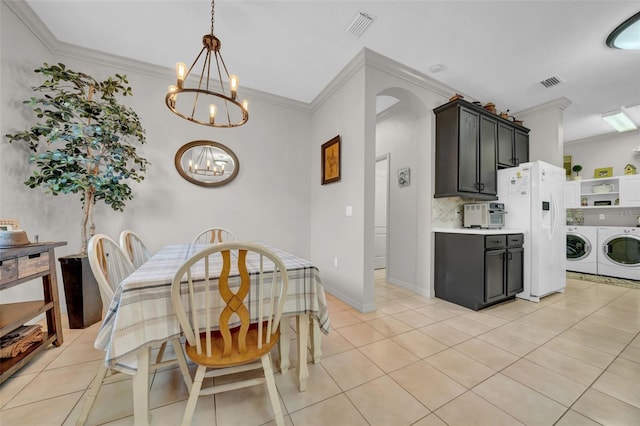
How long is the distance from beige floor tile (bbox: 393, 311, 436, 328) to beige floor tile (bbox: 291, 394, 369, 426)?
1210 millimetres

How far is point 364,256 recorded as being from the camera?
253 cm

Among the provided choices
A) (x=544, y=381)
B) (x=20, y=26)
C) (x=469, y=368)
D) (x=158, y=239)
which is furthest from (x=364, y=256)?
(x=20, y=26)

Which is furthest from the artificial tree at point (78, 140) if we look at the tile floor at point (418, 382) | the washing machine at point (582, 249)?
the washing machine at point (582, 249)

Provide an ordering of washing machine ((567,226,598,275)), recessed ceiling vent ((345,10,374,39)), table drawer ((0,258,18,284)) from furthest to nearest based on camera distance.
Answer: washing machine ((567,226,598,275)) → recessed ceiling vent ((345,10,374,39)) → table drawer ((0,258,18,284))

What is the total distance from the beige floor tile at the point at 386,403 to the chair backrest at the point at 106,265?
1.41m

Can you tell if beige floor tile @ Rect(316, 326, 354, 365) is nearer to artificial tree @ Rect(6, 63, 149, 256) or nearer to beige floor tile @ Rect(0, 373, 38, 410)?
beige floor tile @ Rect(0, 373, 38, 410)

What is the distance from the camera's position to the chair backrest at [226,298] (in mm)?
992

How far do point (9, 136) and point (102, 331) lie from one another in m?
2.05

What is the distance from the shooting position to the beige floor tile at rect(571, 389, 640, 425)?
1201 mm

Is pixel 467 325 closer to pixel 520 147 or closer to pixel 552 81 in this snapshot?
pixel 520 147

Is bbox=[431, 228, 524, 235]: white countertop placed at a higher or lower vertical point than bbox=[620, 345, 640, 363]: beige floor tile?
higher

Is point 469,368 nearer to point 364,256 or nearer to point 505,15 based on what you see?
point 364,256

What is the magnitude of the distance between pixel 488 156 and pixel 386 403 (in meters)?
3.17

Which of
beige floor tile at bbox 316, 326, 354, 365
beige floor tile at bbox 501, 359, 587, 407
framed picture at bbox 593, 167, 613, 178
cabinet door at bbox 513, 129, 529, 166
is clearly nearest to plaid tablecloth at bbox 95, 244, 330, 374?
beige floor tile at bbox 316, 326, 354, 365
